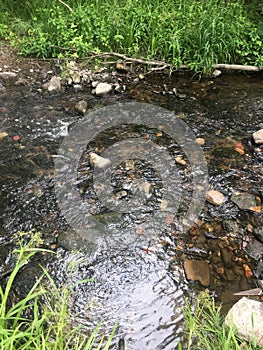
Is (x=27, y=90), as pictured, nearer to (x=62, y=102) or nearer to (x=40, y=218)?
(x=62, y=102)

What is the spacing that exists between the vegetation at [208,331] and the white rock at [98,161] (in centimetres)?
170

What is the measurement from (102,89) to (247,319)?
362 cm

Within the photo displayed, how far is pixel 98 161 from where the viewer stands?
3664 mm

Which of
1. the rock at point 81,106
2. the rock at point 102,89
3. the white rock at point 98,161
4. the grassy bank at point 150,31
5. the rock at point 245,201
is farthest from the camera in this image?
the grassy bank at point 150,31

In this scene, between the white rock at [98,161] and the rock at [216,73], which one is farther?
the rock at [216,73]

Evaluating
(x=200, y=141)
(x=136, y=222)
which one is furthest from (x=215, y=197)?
(x=200, y=141)

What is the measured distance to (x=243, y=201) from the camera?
3.27 m

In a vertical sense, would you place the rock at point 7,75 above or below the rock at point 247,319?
above

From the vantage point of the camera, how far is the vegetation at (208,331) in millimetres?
1951

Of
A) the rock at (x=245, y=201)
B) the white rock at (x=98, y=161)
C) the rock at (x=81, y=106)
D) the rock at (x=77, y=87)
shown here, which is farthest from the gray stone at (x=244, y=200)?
the rock at (x=77, y=87)

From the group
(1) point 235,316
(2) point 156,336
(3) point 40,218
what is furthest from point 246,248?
(3) point 40,218

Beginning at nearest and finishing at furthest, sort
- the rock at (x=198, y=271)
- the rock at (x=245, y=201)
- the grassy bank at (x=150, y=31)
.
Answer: the rock at (x=198, y=271) < the rock at (x=245, y=201) < the grassy bank at (x=150, y=31)

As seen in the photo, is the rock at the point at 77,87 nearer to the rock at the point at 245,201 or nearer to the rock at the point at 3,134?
the rock at the point at 3,134

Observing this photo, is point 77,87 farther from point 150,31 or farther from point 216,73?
point 216,73
